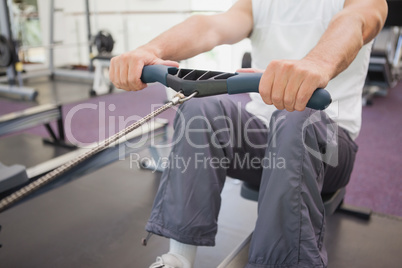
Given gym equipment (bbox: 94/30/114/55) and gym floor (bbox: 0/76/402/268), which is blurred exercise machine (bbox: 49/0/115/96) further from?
gym floor (bbox: 0/76/402/268)

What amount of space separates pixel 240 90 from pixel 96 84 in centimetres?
347

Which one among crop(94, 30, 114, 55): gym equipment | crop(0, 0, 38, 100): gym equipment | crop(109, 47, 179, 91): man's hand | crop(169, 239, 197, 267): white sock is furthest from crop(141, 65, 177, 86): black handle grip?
crop(94, 30, 114, 55): gym equipment

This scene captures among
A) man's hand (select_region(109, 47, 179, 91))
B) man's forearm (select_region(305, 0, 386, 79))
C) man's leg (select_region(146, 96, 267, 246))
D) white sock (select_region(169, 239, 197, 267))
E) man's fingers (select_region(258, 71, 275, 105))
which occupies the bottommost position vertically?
white sock (select_region(169, 239, 197, 267))

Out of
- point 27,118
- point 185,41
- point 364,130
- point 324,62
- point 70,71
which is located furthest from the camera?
point 70,71

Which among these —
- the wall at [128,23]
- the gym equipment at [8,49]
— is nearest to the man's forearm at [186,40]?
the gym equipment at [8,49]

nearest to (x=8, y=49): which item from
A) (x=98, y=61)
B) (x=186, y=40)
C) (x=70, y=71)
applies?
(x=98, y=61)

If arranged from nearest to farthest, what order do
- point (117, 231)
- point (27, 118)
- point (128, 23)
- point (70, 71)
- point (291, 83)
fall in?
1. point (291, 83)
2. point (117, 231)
3. point (27, 118)
4. point (70, 71)
5. point (128, 23)

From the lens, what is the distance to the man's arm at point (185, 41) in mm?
889

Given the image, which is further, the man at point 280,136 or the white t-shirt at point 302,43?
the white t-shirt at point 302,43

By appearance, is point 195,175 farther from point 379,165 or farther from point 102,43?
point 102,43

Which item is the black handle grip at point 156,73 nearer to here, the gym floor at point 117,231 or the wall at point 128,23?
the gym floor at point 117,231

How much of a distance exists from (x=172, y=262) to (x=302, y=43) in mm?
774

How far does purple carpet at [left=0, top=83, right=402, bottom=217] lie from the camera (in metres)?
1.85

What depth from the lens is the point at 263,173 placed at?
2.90 feet
